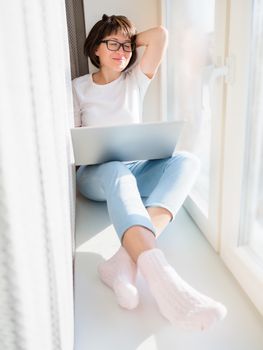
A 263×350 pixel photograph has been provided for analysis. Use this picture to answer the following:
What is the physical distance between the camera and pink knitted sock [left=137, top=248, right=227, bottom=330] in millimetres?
634

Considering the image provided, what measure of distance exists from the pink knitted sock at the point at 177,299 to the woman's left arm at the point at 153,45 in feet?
2.91

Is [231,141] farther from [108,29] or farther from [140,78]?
[108,29]

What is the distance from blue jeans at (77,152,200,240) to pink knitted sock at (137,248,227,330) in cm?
12

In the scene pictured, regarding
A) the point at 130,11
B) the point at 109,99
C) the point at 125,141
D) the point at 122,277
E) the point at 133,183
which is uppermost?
the point at 130,11

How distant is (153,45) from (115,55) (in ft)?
0.54

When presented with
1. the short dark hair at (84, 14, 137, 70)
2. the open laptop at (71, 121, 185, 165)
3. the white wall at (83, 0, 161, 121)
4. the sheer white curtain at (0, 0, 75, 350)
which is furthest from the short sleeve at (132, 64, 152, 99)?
the sheer white curtain at (0, 0, 75, 350)

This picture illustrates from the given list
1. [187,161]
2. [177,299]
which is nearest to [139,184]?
[187,161]

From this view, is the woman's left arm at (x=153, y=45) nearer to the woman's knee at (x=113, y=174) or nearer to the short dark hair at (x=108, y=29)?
the short dark hair at (x=108, y=29)

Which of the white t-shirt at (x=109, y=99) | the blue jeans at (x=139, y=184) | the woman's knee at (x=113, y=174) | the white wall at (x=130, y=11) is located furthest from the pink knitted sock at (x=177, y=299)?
the white wall at (x=130, y=11)

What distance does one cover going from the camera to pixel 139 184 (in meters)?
1.26

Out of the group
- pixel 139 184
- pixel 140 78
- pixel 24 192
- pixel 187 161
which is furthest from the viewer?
pixel 140 78

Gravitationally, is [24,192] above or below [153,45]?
below

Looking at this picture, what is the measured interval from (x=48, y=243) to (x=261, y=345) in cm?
57

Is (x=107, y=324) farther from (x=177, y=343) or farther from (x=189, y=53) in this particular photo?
(x=189, y=53)
